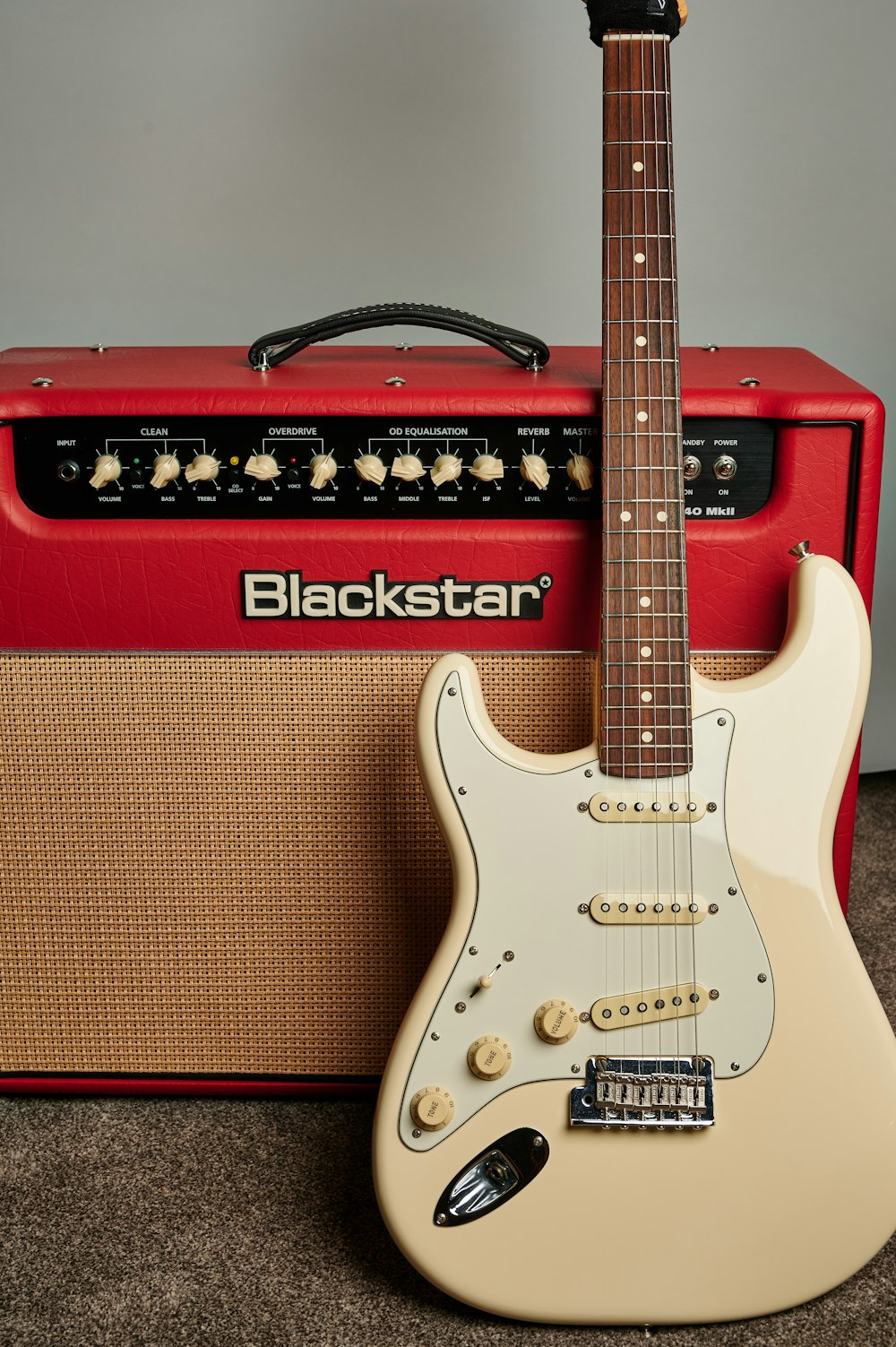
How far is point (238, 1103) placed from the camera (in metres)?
1.15

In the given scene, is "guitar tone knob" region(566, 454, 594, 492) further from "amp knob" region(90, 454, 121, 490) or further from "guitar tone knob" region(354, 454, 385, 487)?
"amp knob" region(90, 454, 121, 490)

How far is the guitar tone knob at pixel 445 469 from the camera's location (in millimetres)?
1000

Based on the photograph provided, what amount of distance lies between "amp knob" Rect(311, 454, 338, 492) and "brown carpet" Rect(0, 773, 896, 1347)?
1.85 ft

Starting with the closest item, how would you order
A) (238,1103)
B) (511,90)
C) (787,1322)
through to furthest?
1. (787,1322)
2. (238,1103)
3. (511,90)

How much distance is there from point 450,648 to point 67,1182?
21.6 inches

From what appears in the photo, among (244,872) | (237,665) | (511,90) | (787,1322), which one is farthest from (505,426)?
(511,90)

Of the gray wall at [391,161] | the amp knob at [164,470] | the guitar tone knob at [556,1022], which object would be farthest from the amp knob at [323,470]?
the gray wall at [391,161]

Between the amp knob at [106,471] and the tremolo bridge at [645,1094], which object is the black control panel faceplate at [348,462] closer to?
the amp knob at [106,471]

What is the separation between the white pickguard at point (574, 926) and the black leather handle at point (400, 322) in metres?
0.33

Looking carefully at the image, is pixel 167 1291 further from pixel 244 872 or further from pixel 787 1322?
pixel 787 1322

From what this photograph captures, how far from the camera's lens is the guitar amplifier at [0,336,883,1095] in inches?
39.5

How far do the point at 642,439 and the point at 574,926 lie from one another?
368mm

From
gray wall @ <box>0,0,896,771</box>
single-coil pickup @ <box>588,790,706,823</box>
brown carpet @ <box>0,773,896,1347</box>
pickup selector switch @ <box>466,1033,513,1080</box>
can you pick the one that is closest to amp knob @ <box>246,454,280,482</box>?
single-coil pickup @ <box>588,790,706,823</box>

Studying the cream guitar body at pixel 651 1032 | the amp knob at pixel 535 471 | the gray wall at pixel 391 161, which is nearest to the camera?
the cream guitar body at pixel 651 1032
